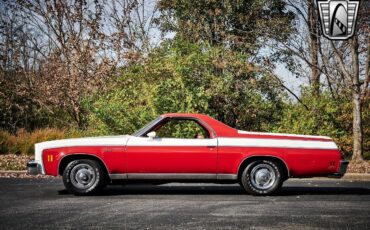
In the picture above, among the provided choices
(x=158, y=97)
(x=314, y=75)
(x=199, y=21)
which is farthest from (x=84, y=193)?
(x=314, y=75)

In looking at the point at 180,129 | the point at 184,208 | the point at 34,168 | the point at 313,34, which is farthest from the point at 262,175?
the point at 313,34

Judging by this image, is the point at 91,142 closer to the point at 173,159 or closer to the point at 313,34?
the point at 173,159

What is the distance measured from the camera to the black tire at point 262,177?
9500 millimetres

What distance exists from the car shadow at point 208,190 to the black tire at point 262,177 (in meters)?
0.41

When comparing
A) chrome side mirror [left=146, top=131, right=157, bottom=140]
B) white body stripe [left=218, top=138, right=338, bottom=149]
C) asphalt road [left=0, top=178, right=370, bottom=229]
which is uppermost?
chrome side mirror [left=146, top=131, right=157, bottom=140]

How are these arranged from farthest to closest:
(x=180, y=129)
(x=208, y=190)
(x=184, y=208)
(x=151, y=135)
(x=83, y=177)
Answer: (x=180, y=129), (x=208, y=190), (x=83, y=177), (x=151, y=135), (x=184, y=208)

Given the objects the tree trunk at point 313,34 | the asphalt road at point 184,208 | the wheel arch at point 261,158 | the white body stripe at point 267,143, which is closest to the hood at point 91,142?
the asphalt road at point 184,208

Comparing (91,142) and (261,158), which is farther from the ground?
(91,142)

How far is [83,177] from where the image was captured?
375 inches

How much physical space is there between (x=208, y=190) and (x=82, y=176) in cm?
258

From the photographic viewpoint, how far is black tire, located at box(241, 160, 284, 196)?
9.50 m

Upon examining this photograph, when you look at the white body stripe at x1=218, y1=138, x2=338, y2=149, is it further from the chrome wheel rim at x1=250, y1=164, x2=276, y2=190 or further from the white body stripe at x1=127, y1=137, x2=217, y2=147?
the chrome wheel rim at x1=250, y1=164, x2=276, y2=190

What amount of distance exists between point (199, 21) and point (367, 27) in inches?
348

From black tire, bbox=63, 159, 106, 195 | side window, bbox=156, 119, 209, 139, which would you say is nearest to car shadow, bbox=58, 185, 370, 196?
black tire, bbox=63, 159, 106, 195
